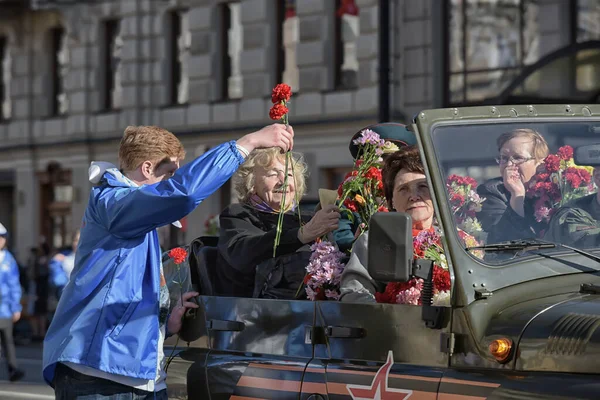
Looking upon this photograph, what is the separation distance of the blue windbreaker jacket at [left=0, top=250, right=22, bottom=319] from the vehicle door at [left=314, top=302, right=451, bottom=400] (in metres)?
10.1

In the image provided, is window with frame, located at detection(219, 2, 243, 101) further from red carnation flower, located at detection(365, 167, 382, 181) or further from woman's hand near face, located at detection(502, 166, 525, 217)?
woman's hand near face, located at detection(502, 166, 525, 217)

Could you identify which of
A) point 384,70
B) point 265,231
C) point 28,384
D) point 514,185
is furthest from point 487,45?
point 514,185

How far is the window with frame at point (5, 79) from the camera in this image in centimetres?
3469

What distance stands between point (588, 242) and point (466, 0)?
2018 centimetres

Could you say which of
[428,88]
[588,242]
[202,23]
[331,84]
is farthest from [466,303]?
[202,23]

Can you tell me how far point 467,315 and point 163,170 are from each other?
146cm

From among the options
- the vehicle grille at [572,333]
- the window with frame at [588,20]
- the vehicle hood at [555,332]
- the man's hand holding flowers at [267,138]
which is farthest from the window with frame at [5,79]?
the vehicle grille at [572,333]

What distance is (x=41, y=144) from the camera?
110 feet

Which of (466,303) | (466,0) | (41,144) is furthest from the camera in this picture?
(41,144)

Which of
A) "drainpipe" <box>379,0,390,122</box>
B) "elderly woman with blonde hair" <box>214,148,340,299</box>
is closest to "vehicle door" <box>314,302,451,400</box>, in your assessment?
"elderly woman with blonde hair" <box>214,148,340,299</box>

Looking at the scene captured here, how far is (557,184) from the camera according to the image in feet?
15.9

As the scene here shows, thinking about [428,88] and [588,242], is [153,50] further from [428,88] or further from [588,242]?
[588,242]

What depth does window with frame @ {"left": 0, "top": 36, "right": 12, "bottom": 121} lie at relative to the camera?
114 ft

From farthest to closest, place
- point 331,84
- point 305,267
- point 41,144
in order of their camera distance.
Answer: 1. point 41,144
2. point 331,84
3. point 305,267
